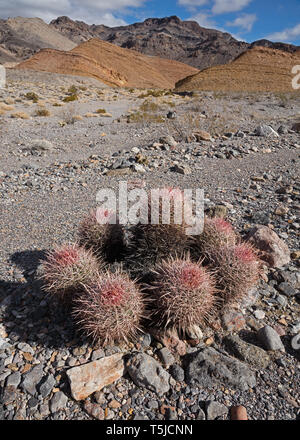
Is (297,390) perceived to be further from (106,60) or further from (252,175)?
(106,60)

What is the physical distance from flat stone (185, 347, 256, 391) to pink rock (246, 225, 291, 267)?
5.12ft

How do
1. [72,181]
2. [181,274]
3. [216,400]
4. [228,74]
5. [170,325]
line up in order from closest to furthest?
[216,400]
[181,274]
[170,325]
[72,181]
[228,74]

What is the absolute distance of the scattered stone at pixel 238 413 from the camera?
205 centimetres

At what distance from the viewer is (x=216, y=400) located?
7.12ft

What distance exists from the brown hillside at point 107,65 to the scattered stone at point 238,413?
45.7 m

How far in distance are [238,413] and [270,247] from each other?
2038 mm

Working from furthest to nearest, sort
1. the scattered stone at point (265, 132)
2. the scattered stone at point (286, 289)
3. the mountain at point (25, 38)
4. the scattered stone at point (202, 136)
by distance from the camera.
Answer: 1. the mountain at point (25, 38)
2. the scattered stone at point (265, 132)
3. the scattered stone at point (202, 136)
4. the scattered stone at point (286, 289)

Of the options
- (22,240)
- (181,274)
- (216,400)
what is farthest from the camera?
(22,240)

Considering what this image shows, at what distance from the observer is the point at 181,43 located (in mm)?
124938

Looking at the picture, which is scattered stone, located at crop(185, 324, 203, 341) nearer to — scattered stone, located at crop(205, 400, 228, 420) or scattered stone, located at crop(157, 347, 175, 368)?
scattered stone, located at crop(157, 347, 175, 368)

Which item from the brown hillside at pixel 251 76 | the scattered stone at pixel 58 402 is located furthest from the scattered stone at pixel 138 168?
the brown hillside at pixel 251 76

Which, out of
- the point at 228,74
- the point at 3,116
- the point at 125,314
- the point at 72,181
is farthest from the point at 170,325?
the point at 228,74

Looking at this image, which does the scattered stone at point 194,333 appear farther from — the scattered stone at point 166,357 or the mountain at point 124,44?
the mountain at point 124,44

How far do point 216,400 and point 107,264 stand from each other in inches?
59.7
